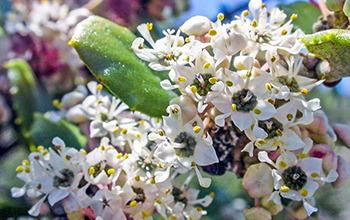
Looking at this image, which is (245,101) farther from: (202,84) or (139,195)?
(139,195)

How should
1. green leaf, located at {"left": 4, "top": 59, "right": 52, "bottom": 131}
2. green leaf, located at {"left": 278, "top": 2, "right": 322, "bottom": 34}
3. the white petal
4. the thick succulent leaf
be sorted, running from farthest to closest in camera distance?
green leaf, located at {"left": 4, "top": 59, "right": 52, "bottom": 131}
green leaf, located at {"left": 278, "top": 2, "right": 322, "bottom": 34}
the white petal
the thick succulent leaf

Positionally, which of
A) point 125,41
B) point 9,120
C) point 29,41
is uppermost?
point 125,41

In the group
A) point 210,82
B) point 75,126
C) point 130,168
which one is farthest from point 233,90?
point 75,126

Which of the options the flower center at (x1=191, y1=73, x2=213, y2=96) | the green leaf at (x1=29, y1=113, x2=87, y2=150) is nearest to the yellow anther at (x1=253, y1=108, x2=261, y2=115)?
the flower center at (x1=191, y1=73, x2=213, y2=96)

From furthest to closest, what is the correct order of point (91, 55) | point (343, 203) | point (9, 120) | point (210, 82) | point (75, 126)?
1. point (343, 203)
2. point (9, 120)
3. point (75, 126)
4. point (91, 55)
5. point (210, 82)

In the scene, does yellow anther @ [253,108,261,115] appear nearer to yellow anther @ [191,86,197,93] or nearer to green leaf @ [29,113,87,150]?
yellow anther @ [191,86,197,93]

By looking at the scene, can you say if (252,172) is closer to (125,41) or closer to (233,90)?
(233,90)
